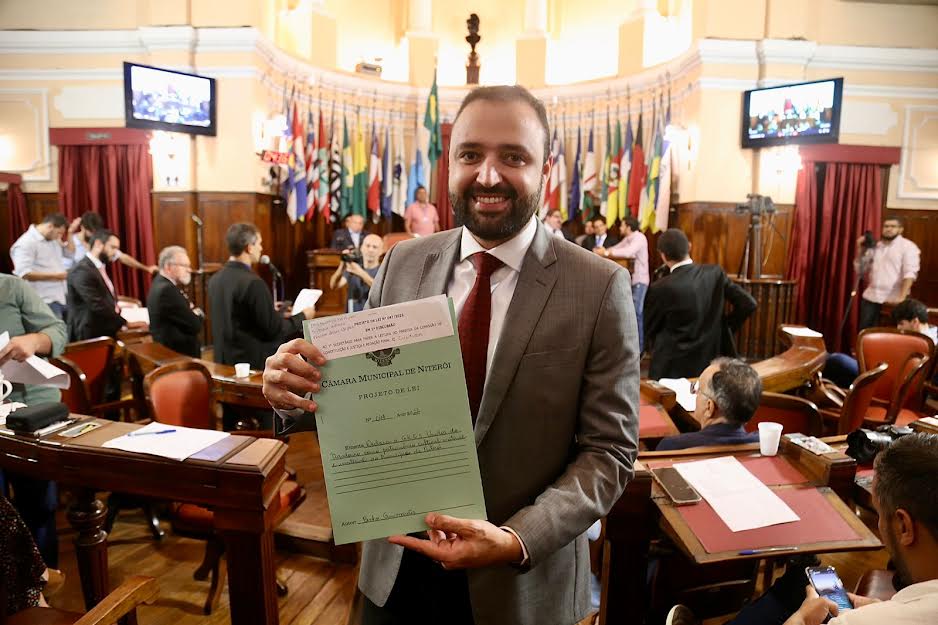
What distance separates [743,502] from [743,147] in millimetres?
6642

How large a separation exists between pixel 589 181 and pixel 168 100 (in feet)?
19.0

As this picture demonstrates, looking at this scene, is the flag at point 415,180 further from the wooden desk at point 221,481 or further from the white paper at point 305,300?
the wooden desk at point 221,481

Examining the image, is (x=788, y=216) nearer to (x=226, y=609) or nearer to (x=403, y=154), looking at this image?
(x=403, y=154)

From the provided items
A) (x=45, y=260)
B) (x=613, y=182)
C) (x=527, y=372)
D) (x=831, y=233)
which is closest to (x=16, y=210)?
(x=45, y=260)

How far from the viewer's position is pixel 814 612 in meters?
1.24

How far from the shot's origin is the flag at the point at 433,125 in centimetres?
890

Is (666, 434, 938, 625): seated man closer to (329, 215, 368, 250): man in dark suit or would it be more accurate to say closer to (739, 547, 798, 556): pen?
(739, 547, 798, 556): pen

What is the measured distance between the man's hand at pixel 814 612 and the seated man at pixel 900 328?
3.55 m

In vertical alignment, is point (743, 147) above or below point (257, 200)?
above

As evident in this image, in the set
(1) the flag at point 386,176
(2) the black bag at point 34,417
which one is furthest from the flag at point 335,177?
(2) the black bag at point 34,417

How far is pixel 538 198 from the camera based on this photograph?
105 cm

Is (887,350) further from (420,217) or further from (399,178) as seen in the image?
(399,178)

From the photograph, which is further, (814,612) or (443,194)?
(443,194)

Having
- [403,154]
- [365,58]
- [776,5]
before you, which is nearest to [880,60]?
[776,5]
